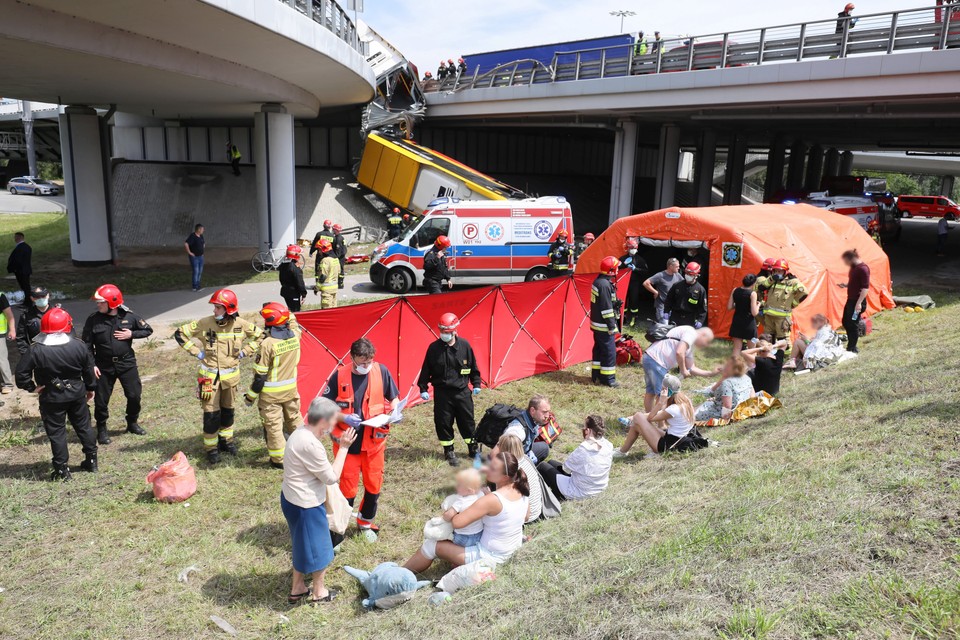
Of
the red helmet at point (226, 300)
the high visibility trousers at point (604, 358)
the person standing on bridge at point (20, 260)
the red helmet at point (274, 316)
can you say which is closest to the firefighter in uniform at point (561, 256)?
the high visibility trousers at point (604, 358)

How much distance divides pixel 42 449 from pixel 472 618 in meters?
6.27

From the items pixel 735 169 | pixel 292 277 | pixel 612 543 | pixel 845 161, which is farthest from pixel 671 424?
pixel 845 161

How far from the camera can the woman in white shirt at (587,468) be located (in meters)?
6.30

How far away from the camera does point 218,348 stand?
7.18m

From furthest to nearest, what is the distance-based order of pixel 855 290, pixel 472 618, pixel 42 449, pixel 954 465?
pixel 855 290 → pixel 42 449 → pixel 954 465 → pixel 472 618

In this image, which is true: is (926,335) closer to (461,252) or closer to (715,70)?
(461,252)

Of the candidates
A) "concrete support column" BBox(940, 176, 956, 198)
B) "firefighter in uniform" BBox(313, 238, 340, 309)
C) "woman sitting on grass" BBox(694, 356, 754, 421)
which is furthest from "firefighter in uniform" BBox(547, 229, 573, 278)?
"concrete support column" BBox(940, 176, 956, 198)

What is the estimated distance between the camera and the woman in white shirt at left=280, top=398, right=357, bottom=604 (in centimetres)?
471

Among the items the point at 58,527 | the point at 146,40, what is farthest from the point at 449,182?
the point at 58,527

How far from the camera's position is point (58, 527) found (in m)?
6.14

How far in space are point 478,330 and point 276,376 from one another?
375 centimetres

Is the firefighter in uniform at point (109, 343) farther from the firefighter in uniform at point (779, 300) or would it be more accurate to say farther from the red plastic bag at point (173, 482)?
the firefighter in uniform at point (779, 300)

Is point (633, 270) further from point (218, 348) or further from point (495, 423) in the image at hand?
point (218, 348)

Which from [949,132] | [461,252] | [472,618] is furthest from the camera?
[949,132]
